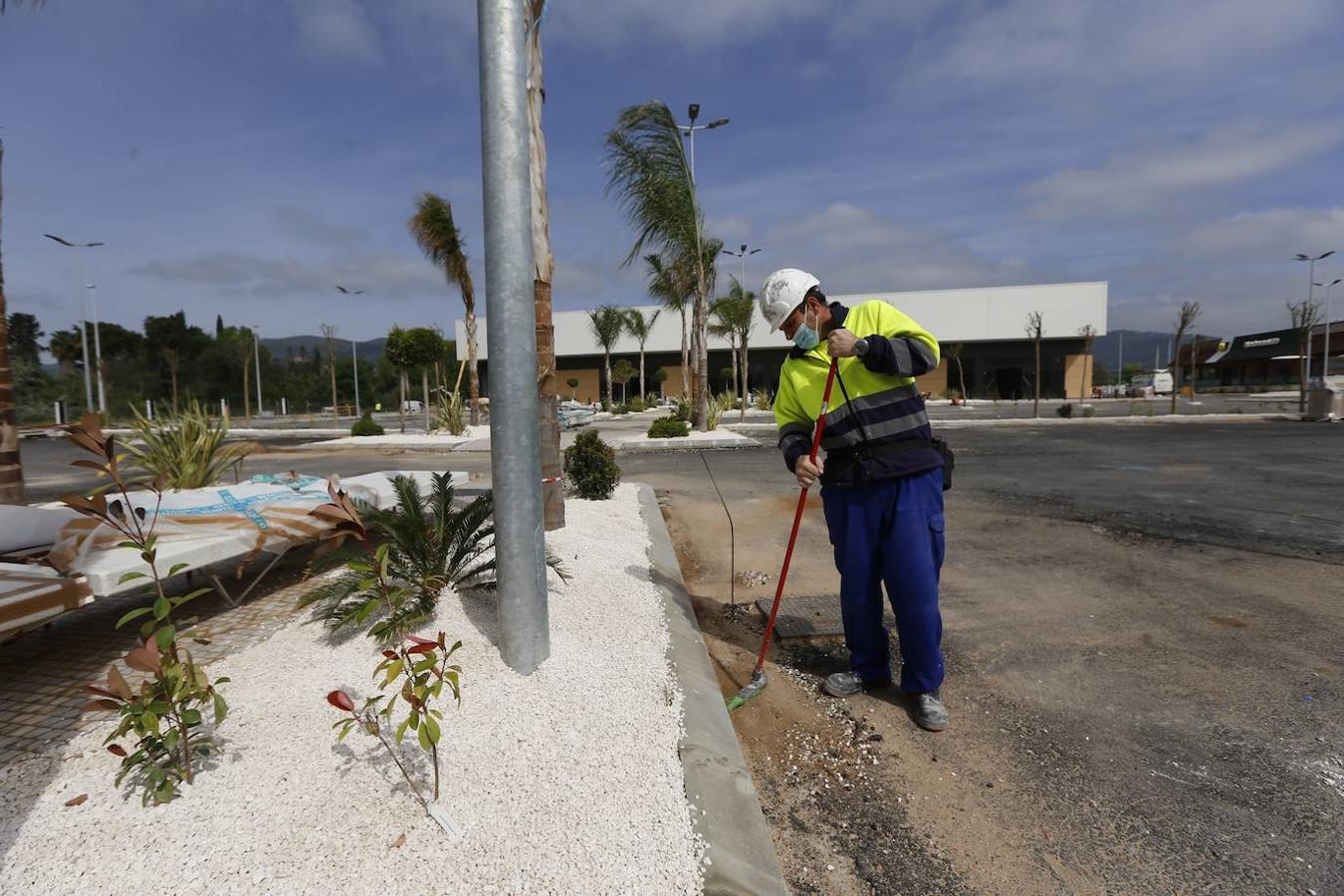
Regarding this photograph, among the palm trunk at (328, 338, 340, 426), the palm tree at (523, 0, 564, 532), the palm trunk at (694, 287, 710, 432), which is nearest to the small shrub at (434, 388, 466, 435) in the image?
the palm trunk at (694, 287, 710, 432)

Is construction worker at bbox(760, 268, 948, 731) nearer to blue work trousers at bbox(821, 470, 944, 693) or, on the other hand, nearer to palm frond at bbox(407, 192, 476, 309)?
blue work trousers at bbox(821, 470, 944, 693)

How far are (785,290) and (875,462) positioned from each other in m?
0.82

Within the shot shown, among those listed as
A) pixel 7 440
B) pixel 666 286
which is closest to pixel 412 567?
pixel 7 440

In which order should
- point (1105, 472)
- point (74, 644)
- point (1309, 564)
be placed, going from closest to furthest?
point (74, 644), point (1309, 564), point (1105, 472)

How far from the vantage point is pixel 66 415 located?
99.4 feet

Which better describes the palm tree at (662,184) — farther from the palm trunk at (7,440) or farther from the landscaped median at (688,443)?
the palm trunk at (7,440)

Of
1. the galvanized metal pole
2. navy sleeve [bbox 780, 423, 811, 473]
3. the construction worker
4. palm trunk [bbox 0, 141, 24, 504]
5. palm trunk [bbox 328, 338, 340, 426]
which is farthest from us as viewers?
palm trunk [bbox 328, 338, 340, 426]

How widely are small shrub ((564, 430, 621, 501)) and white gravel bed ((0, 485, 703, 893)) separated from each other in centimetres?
436

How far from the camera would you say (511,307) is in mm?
2646

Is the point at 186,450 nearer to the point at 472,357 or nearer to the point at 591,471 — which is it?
the point at 591,471

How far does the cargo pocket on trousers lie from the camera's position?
2818 mm

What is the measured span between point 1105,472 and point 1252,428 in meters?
12.4

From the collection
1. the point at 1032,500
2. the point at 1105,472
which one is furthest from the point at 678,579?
the point at 1105,472

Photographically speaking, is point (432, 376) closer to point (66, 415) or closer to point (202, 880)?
point (66, 415)
